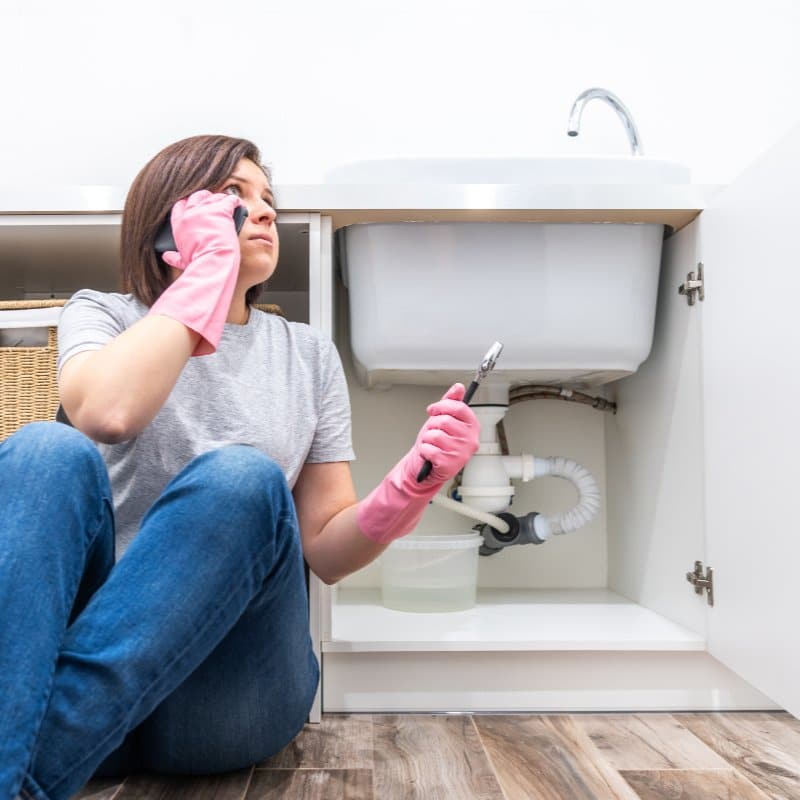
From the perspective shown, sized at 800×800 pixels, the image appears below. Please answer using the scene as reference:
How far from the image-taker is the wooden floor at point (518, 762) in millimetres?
920

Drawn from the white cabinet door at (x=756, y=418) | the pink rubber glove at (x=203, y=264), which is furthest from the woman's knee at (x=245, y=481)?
the white cabinet door at (x=756, y=418)

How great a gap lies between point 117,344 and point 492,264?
0.66m

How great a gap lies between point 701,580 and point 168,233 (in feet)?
2.89

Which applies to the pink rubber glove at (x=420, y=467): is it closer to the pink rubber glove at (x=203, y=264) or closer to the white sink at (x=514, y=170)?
the pink rubber glove at (x=203, y=264)

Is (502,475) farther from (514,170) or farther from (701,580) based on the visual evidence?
(514,170)

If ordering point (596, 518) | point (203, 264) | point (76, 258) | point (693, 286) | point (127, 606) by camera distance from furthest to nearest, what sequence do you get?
point (596, 518), point (76, 258), point (693, 286), point (203, 264), point (127, 606)

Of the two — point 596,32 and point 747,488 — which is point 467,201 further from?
point 596,32

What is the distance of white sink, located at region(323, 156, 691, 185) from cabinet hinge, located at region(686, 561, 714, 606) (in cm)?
59

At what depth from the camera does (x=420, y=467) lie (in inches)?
36.2

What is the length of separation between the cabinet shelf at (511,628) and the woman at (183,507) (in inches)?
8.1

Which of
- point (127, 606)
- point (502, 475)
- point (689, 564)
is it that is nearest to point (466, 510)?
point (502, 475)

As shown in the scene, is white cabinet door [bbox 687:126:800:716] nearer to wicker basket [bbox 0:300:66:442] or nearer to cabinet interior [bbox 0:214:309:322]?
cabinet interior [bbox 0:214:309:322]

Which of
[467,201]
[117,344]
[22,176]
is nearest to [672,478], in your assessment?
[467,201]

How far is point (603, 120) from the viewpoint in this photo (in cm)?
182
